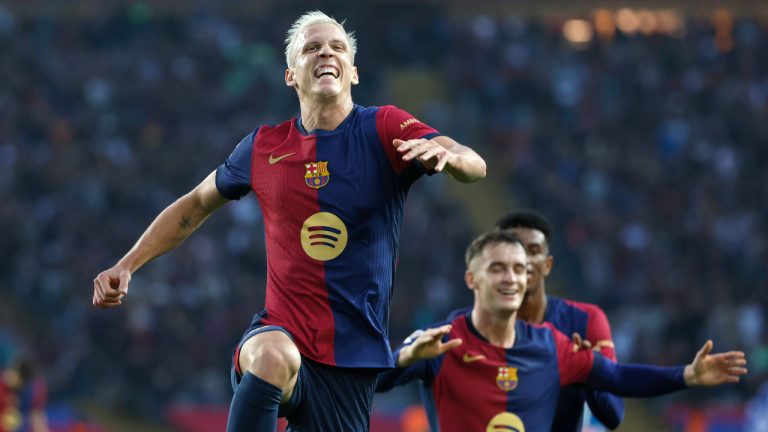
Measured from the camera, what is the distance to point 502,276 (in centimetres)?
598

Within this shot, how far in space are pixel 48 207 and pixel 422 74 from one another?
8.26 metres

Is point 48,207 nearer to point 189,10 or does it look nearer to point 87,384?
point 87,384

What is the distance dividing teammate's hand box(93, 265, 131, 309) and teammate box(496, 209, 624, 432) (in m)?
2.48

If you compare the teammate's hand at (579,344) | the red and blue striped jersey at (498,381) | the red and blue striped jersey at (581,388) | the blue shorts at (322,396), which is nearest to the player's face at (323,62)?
the blue shorts at (322,396)

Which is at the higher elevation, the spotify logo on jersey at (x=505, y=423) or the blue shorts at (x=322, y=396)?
the blue shorts at (x=322, y=396)

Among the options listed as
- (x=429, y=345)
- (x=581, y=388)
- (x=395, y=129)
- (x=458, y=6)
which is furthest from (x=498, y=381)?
(x=458, y=6)

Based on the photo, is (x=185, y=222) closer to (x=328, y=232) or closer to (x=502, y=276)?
(x=328, y=232)

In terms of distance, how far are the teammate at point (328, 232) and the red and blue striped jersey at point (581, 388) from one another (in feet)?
5.58

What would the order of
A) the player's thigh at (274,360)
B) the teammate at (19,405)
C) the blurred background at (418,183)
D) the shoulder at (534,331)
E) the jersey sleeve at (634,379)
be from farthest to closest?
the blurred background at (418,183) → the teammate at (19,405) → the shoulder at (534,331) → the jersey sleeve at (634,379) → the player's thigh at (274,360)

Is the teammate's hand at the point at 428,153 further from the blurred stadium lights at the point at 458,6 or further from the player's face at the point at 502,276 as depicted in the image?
the blurred stadium lights at the point at 458,6

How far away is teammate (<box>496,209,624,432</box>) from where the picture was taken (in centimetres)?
635

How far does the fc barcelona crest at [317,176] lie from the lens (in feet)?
15.9

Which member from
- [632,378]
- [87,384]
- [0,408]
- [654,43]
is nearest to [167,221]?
[632,378]

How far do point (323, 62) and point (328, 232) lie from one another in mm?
680
